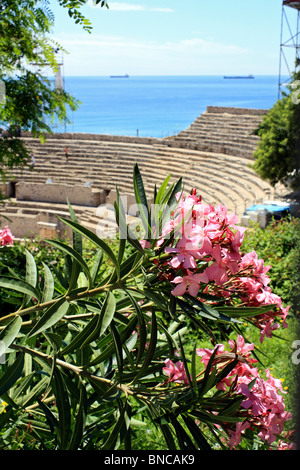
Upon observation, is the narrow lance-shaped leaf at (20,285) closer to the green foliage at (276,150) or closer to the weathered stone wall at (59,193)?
the green foliage at (276,150)

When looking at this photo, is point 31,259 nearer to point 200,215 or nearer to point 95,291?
point 95,291

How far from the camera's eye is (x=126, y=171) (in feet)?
63.8

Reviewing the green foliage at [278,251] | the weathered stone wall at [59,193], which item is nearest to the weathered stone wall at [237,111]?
the weathered stone wall at [59,193]

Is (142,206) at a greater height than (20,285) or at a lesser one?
greater

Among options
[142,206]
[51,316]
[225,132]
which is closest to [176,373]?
[51,316]

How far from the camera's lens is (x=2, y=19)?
5.12 metres

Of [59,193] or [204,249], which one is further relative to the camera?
[59,193]

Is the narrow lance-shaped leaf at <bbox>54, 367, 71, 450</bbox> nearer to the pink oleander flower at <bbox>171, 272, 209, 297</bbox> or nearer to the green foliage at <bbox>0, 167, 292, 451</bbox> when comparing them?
the green foliage at <bbox>0, 167, 292, 451</bbox>

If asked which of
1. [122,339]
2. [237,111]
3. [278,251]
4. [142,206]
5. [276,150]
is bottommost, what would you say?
[278,251]

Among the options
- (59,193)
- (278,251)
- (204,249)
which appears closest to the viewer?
(204,249)

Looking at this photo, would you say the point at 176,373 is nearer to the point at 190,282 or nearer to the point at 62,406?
the point at 62,406

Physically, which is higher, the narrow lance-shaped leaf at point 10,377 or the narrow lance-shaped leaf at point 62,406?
the narrow lance-shaped leaf at point 10,377

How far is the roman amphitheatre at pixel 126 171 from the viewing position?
15391mm
